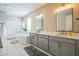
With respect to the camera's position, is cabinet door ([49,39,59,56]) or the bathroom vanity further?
cabinet door ([49,39,59,56])

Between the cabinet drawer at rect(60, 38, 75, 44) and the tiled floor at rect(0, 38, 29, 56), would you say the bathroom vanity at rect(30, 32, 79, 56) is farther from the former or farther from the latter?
the tiled floor at rect(0, 38, 29, 56)

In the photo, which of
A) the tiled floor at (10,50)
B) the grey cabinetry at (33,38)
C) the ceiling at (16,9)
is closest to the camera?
the tiled floor at (10,50)

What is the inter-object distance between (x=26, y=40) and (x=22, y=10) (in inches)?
75.2

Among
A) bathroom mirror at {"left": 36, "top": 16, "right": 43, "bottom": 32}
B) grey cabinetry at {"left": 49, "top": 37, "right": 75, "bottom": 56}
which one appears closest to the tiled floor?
grey cabinetry at {"left": 49, "top": 37, "right": 75, "bottom": 56}

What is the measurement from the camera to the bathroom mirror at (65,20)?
352cm

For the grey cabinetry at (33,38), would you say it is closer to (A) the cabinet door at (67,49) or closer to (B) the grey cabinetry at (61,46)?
(B) the grey cabinetry at (61,46)

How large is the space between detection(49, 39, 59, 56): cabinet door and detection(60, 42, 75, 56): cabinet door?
229mm

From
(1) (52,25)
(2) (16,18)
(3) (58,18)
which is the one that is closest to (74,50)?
(3) (58,18)

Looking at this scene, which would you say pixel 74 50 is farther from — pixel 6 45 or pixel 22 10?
pixel 6 45

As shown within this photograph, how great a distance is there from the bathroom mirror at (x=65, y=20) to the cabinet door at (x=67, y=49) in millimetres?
692

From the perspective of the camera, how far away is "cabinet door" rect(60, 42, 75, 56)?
266 centimetres

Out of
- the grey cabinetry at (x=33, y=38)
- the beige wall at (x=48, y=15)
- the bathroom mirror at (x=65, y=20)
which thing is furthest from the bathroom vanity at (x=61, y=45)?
the grey cabinetry at (x=33, y=38)

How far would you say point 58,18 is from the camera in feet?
13.8

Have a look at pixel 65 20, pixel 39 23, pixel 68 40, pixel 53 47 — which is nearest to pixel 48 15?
pixel 39 23
